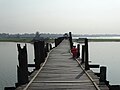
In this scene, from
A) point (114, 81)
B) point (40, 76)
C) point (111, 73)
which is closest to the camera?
point (40, 76)

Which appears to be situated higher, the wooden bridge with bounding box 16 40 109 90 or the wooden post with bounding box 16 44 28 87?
the wooden post with bounding box 16 44 28 87

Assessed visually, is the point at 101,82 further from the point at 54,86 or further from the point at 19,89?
the point at 19,89

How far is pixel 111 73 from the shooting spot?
2872cm

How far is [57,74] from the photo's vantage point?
11852mm

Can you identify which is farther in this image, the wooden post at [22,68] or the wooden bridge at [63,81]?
the wooden post at [22,68]

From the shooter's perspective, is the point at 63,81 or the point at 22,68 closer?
the point at 22,68

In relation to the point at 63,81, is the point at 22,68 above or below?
above

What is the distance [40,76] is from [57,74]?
990 mm

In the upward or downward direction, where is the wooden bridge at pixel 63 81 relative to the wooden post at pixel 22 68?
downward

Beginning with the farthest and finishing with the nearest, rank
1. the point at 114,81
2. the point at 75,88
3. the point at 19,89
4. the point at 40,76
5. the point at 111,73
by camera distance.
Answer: the point at 111,73 → the point at 114,81 → the point at 40,76 → the point at 75,88 → the point at 19,89

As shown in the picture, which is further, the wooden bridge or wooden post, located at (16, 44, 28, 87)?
wooden post, located at (16, 44, 28, 87)

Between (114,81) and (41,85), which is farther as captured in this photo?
(114,81)

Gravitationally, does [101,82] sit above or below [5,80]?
above

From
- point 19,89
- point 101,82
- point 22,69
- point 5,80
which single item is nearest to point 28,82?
point 22,69
